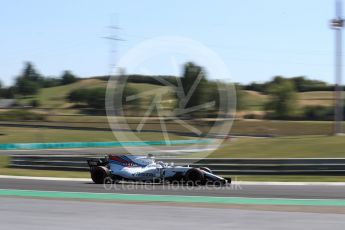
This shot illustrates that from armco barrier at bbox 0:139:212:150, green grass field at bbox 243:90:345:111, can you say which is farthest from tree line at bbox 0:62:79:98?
armco barrier at bbox 0:139:212:150

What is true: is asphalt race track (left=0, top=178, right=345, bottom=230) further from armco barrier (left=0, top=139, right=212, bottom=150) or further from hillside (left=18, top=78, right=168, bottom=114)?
hillside (left=18, top=78, right=168, bottom=114)

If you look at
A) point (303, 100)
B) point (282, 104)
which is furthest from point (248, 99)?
point (282, 104)

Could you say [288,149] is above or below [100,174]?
above

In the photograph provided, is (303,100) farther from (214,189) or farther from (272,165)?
(214,189)

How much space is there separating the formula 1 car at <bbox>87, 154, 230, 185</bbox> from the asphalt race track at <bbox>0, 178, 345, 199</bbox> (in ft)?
0.73

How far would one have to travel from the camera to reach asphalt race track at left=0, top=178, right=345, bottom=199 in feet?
41.2

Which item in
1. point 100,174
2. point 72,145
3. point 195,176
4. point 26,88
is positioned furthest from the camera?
point 26,88

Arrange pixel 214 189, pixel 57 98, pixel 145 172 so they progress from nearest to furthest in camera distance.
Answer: pixel 214 189 < pixel 145 172 < pixel 57 98

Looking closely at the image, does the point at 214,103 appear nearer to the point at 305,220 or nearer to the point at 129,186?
the point at 129,186

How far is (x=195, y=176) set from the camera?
558 inches

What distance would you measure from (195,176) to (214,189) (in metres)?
0.73

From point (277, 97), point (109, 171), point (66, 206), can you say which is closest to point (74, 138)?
point (109, 171)

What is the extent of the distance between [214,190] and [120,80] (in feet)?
21.7

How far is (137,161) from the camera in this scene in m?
15.0
